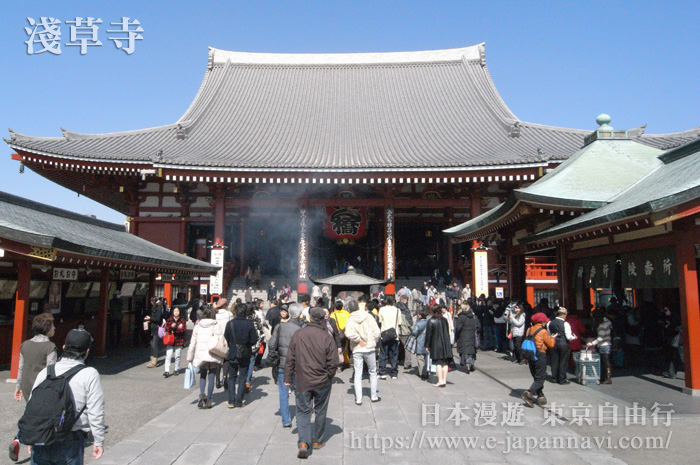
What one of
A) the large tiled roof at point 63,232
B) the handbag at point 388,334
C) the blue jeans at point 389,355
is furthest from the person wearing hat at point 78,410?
the blue jeans at point 389,355

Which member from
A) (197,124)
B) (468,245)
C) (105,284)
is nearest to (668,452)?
(105,284)

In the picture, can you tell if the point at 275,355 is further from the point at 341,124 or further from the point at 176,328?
the point at 341,124

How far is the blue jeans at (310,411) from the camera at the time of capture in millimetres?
A: 5094

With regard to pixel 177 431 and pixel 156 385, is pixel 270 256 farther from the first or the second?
pixel 177 431

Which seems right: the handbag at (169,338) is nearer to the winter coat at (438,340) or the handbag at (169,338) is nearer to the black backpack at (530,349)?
the winter coat at (438,340)

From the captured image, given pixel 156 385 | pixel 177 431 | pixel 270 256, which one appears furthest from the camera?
pixel 270 256

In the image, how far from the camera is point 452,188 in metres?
19.8

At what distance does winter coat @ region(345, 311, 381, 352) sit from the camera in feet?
23.9

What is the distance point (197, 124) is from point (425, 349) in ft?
57.6

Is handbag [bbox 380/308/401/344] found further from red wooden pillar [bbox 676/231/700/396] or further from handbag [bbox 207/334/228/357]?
red wooden pillar [bbox 676/231/700/396]

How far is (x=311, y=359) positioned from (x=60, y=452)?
8.16 ft

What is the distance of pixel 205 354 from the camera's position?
671 cm

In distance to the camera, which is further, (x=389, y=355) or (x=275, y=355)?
(x=389, y=355)

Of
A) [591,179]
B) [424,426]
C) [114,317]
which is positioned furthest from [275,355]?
[114,317]
